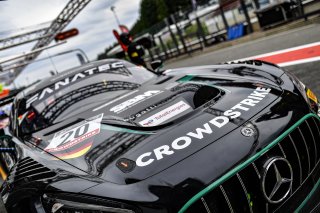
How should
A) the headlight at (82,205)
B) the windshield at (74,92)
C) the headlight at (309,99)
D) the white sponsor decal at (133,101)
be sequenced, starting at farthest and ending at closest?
1. the windshield at (74,92)
2. the white sponsor decal at (133,101)
3. the headlight at (309,99)
4. the headlight at (82,205)

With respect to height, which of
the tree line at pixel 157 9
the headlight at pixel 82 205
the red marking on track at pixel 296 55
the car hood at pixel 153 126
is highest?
the tree line at pixel 157 9

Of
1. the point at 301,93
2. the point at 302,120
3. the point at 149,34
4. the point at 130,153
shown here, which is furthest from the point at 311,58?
the point at 149,34

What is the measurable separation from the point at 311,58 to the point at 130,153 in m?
5.11

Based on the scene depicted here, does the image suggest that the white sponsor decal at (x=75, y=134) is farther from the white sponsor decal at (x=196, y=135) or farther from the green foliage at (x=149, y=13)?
the green foliage at (x=149, y=13)

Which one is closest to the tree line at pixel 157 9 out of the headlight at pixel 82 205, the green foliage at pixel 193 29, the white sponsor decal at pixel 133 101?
the green foliage at pixel 193 29

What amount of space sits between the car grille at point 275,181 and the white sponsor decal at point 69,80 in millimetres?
2321

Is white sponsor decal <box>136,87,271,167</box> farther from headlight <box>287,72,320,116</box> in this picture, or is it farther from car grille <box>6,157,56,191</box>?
car grille <box>6,157,56,191</box>

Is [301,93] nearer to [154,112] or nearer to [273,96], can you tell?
[273,96]

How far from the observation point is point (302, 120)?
6.18 feet

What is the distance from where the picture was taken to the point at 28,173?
6.72 ft

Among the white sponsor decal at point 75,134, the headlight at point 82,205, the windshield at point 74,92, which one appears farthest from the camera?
the windshield at point 74,92

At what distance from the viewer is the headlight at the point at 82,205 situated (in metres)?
1.51

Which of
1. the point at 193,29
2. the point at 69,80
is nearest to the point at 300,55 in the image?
the point at 69,80

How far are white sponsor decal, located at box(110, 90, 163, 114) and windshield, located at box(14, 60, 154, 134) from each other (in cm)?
34
